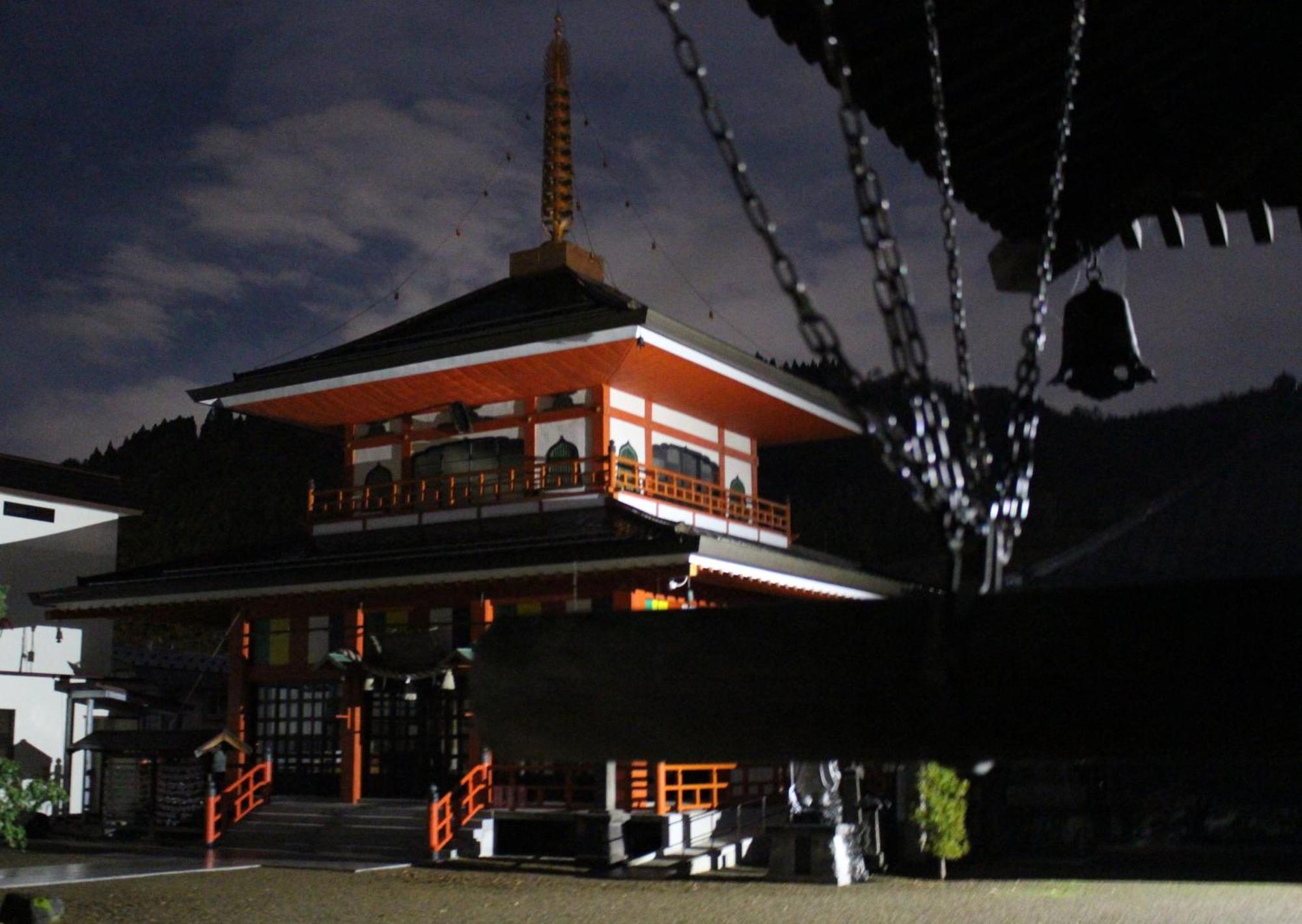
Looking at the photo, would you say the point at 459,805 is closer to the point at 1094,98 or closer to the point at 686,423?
the point at 686,423

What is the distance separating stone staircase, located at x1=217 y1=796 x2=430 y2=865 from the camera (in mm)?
18750

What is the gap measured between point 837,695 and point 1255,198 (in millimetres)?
3902

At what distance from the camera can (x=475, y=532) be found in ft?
68.9

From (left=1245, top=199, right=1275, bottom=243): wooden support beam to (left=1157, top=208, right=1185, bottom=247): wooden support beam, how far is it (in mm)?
269

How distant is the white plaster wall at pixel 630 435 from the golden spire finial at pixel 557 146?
4774mm

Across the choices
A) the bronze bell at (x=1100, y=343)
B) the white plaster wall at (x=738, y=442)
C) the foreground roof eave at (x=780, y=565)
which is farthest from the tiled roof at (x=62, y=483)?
the bronze bell at (x=1100, y=343)

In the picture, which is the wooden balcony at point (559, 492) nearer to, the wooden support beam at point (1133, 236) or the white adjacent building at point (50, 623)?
the white adjacent building at point (50, 623)

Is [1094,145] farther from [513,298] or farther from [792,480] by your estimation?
[792,480]

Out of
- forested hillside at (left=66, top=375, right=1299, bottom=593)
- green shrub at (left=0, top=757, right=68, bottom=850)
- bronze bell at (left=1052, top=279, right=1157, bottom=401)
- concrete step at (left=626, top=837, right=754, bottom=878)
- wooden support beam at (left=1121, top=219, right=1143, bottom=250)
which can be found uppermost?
forested hillside at (left=66, top=375, right=1299, bottom=593)

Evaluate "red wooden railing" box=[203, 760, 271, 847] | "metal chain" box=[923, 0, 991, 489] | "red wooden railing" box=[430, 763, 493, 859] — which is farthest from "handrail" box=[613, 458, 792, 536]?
"metal chain" box=[923, 0, 991, 489]

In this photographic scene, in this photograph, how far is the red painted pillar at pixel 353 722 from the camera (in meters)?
20.7

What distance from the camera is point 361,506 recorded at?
22.8 m

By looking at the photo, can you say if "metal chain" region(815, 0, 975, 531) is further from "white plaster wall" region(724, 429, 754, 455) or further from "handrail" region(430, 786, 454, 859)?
"white plaster wall" region(724, 429, 754, 455)

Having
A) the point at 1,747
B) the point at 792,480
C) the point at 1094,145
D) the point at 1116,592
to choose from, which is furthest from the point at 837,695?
the point at 792,480
